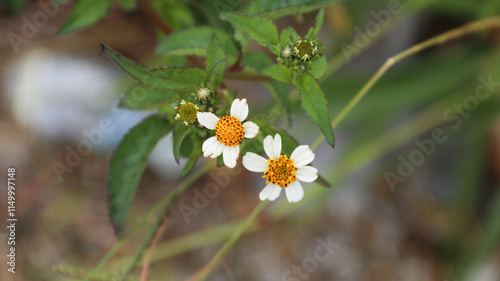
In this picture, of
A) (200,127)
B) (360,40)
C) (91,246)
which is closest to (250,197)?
(91,246)

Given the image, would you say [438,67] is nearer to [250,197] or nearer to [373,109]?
[373,109]

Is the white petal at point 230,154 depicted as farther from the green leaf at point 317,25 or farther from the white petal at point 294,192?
the green leaf at point 317,25

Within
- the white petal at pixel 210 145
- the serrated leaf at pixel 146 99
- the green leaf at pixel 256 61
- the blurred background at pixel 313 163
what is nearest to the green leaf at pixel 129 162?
the serrated leaf at pixel 146 99

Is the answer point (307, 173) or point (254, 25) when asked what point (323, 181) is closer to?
point (307, 173)

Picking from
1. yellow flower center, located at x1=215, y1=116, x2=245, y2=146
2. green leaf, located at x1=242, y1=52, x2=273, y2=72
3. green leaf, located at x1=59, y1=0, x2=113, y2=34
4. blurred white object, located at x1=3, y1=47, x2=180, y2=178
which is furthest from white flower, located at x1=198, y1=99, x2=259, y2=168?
blurred white object, located at x1=3, y1=47, x2=180, y2=178

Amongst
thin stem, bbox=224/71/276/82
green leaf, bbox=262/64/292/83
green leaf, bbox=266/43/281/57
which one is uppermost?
green leaf, bbox=266/43/281/57

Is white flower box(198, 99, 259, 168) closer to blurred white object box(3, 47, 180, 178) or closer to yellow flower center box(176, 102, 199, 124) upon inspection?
yellow flower center box(176, 102, 199, 124)
